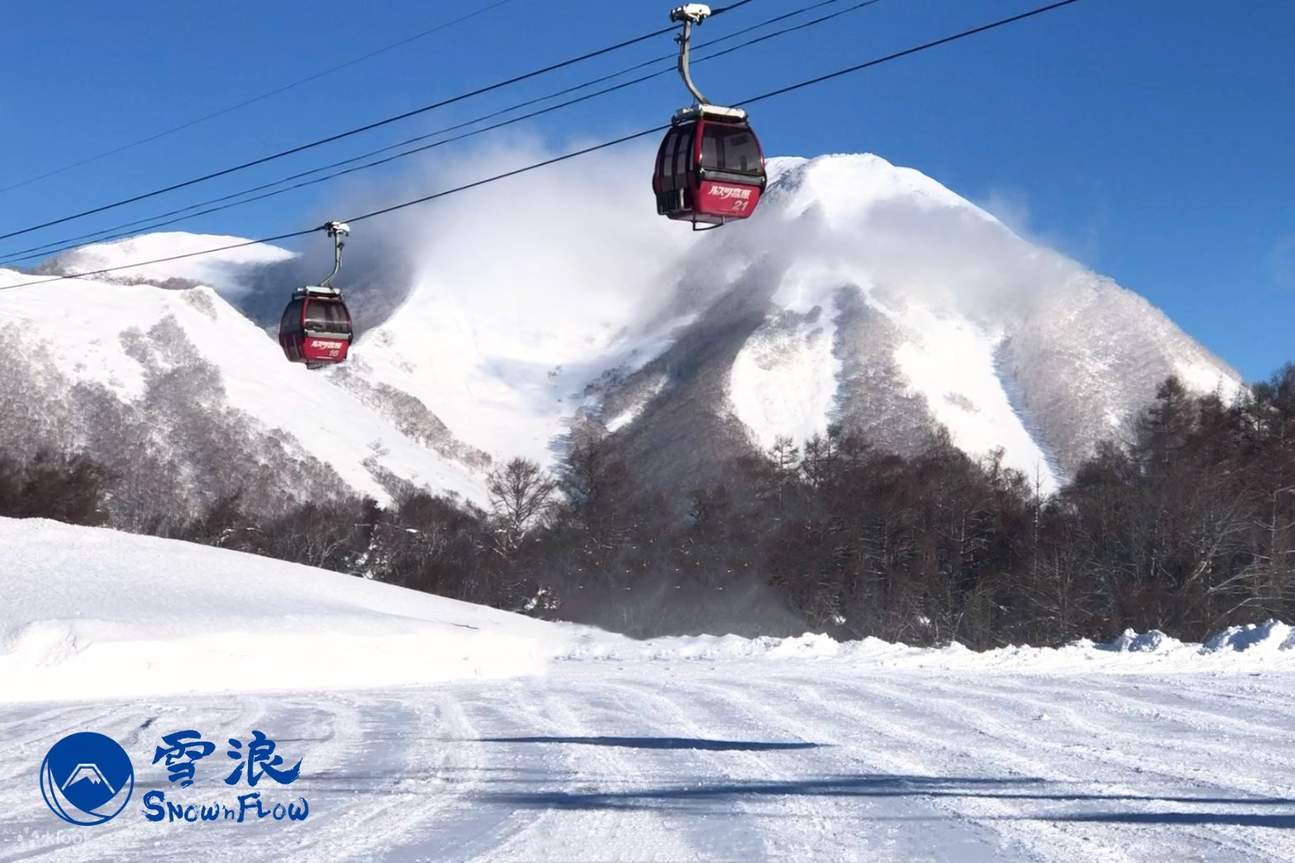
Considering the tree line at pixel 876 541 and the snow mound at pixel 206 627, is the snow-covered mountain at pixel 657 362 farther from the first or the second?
the snow mound at pixel 206 627

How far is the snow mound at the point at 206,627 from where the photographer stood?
19.9m

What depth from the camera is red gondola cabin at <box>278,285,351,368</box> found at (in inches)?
798

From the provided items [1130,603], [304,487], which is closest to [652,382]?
[304,487]

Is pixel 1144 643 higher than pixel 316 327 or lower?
lower

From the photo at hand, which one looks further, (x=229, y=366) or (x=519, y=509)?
(x=229, y=366)

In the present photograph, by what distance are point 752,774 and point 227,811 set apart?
355 cm

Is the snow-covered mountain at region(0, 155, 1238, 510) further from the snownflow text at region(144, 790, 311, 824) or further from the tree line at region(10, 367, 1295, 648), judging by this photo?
the snownflow text at region(144, 790, 311, 824)

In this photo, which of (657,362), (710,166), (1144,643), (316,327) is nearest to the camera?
(710,166)

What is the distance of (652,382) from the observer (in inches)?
6107

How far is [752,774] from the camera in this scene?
901cm

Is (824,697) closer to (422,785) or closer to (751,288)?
(422,785)

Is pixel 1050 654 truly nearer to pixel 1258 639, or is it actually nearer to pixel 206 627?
pixel 1258 639

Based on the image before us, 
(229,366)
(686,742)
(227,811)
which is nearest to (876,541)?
(686,742)

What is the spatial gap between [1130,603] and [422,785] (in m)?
30.8
